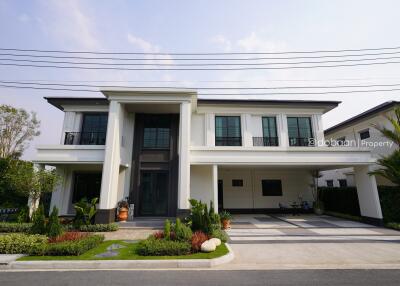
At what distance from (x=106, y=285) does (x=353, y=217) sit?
14.5 m

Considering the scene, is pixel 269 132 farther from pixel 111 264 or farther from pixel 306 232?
pixel 111 264

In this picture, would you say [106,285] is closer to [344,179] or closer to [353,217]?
[353,217]

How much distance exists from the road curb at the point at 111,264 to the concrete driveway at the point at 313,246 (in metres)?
0.88

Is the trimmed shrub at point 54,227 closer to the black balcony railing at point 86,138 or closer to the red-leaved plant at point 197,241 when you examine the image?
the red-leaved plant at point 197,241

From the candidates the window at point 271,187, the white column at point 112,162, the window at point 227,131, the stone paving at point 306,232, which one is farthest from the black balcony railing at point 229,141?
the white column at point 112,162

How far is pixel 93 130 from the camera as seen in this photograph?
46.4 feet

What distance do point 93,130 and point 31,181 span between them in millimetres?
4929

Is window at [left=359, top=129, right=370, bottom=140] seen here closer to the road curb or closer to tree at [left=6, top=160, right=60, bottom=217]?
the road curb

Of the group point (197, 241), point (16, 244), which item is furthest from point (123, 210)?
point (197, 241)

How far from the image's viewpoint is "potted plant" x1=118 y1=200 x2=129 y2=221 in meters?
11.6

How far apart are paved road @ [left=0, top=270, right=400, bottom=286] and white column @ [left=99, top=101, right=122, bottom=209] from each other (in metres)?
5.46

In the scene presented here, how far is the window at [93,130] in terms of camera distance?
45.3 feet

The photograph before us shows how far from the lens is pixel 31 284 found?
4.75 meters

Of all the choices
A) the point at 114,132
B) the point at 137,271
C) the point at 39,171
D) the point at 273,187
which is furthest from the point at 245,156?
the point at 39,171
